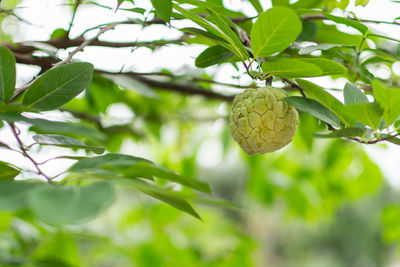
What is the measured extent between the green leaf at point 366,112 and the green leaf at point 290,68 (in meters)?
0.07

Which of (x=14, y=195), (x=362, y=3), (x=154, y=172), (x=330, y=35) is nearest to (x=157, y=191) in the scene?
(x=154, y=172)

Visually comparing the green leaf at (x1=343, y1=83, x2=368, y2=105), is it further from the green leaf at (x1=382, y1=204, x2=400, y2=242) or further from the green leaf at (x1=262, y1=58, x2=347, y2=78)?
the green leaf at (x1=382, y1=204, x2=400, y2=242)

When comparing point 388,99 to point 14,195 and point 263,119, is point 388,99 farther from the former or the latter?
point 14,195

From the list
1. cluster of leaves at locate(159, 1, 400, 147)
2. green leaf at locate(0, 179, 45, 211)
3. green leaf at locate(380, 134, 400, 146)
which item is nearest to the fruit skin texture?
cluster of leaves at locate(159, 1, 400, 147)

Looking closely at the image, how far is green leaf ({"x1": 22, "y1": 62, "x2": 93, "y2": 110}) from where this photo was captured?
55 cm

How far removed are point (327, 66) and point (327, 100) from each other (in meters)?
0.05

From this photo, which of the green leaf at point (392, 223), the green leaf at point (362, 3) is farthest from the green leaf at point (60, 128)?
the green leaf at point (392, 223)

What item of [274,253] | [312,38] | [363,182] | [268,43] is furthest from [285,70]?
[274,253]

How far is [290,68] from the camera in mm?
564

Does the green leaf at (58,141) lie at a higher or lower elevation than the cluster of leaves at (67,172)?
lower

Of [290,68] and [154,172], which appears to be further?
[290,68]

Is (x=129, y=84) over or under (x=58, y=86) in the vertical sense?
under

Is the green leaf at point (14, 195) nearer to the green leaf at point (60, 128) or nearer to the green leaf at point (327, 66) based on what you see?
the green leaf at point (60, 128)

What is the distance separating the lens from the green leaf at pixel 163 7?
2.00 ft
